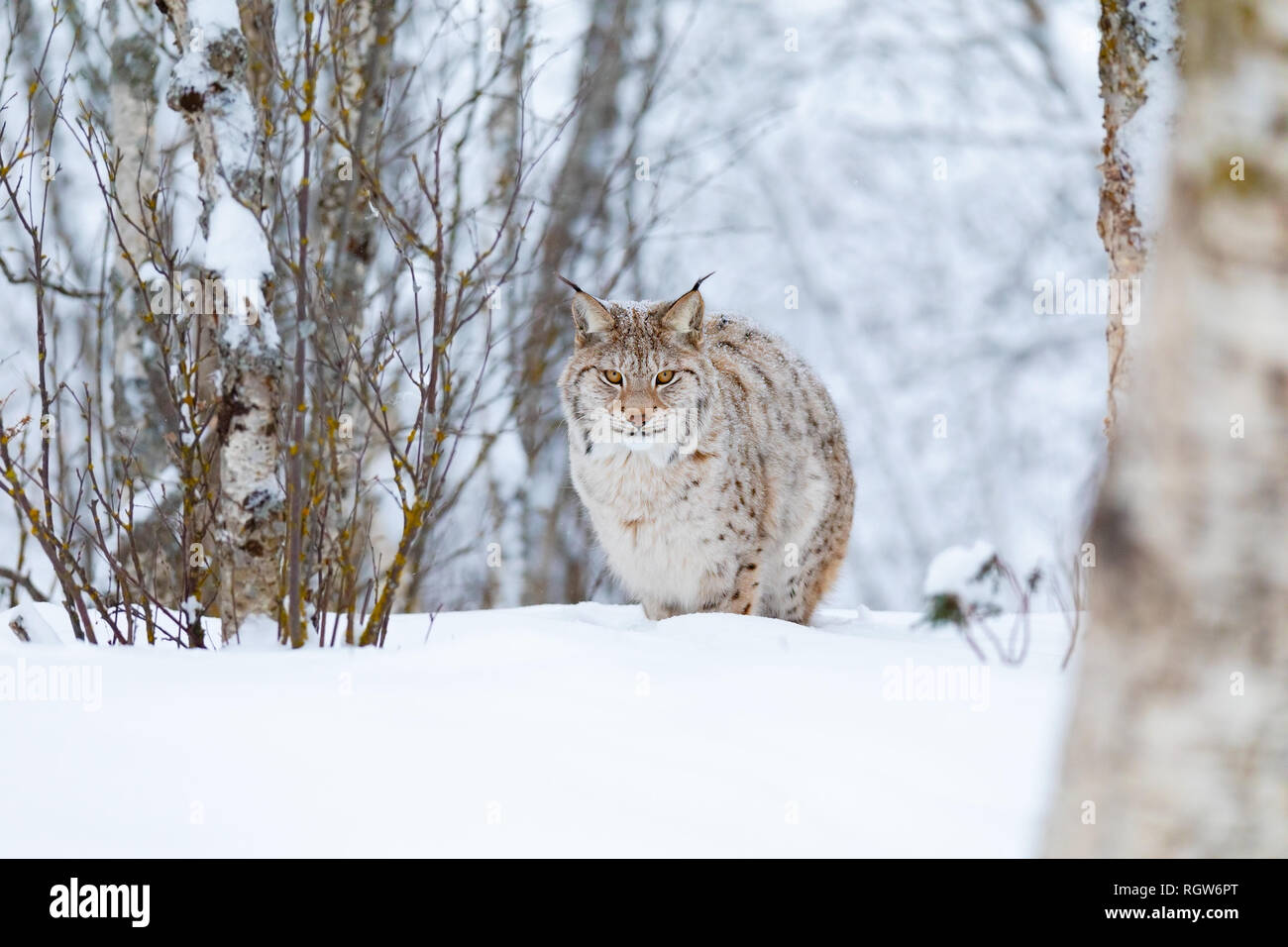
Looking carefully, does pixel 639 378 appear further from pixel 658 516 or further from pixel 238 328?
pixel 238 328

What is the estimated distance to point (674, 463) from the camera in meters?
5.02

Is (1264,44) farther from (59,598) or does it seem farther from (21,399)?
(21,399)

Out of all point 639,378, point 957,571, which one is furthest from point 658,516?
point 957,571

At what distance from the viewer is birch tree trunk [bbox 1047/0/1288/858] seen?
1.46 metres

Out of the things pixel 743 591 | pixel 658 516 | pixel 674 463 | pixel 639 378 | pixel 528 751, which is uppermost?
pixel 639 378

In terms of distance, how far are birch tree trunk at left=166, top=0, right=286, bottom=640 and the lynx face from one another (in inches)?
50.4

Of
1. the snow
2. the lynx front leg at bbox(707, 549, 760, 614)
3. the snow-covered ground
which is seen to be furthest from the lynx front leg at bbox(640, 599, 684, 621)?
the snow

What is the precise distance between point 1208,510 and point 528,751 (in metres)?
1.73

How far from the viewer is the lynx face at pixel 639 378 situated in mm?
4918

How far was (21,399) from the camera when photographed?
11.5m

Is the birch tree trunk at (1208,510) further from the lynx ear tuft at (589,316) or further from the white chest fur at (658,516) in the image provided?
the lynx ear tuft at (589,316)

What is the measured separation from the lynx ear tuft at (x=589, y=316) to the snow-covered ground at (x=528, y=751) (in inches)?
68.2
